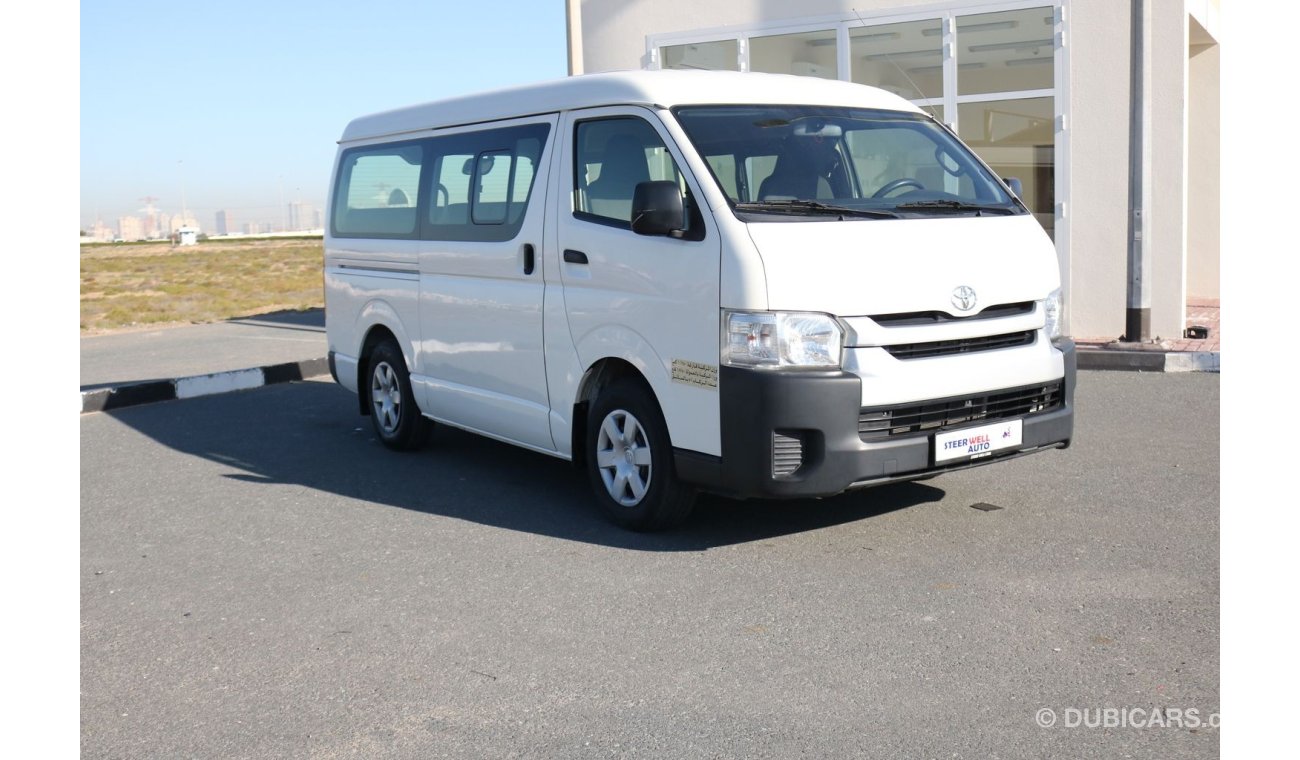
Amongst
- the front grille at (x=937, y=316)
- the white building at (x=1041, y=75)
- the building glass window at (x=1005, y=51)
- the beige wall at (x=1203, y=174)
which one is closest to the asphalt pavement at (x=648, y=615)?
the front grille at (x=937, y=316)

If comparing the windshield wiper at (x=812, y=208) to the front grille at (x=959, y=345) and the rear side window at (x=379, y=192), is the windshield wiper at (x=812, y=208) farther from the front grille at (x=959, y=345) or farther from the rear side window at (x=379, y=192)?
the rear side window at (x=379, y=192)

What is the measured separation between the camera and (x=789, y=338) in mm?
5289

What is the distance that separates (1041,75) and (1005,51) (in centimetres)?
45

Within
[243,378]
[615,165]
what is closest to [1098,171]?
[615,165]

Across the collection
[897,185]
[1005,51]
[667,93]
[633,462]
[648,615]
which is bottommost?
[648,615]

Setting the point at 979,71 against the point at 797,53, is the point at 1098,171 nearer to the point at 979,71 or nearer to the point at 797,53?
the point at 979,71

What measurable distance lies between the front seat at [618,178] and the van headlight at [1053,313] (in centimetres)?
192

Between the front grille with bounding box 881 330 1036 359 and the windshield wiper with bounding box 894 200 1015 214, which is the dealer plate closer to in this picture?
the front grille with bounding box 881 330 1036 359

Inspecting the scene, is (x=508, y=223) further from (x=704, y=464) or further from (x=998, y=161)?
(x=998, y=161)

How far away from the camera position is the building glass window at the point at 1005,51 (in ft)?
41.6

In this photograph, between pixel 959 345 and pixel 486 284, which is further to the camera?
pixel 486 284

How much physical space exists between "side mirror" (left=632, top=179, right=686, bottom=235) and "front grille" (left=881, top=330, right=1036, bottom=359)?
104cm

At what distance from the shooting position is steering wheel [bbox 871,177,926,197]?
19.8 ft

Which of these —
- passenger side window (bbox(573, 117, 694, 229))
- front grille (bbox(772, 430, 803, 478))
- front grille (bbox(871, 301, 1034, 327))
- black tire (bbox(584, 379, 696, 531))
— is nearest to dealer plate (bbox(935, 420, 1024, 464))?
front grille (bbox(871, 301, 1034, 327))
